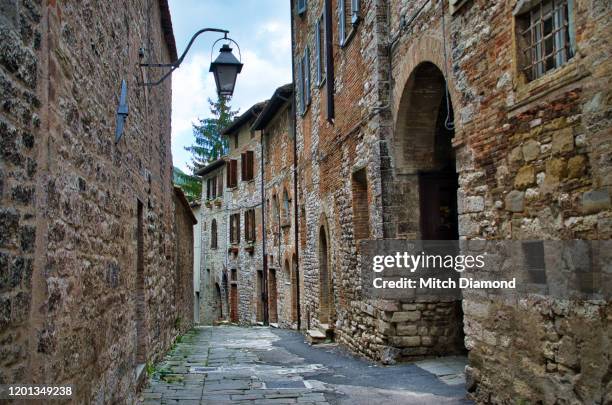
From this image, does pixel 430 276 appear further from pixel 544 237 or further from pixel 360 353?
pixel 544 237

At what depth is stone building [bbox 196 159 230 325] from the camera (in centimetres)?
2881

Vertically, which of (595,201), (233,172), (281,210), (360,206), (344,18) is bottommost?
(595,201)

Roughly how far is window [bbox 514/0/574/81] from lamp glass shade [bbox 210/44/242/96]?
2994 millimetres

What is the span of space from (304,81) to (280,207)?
200 inches

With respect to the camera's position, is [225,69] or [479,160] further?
[225,69]

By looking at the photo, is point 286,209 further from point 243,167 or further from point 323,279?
point 243,167

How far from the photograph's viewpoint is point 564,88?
14.4ft

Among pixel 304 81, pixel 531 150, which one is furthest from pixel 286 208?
pixel 531 150

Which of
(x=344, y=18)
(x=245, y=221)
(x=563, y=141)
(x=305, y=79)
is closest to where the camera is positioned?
(x=563, y=141)

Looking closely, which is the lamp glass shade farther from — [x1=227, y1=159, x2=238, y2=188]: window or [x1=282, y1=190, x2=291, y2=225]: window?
[x1=227, y1=159, x2=238, y2=188]: window

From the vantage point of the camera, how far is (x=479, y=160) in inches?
225

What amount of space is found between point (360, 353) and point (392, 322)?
5.67 ft

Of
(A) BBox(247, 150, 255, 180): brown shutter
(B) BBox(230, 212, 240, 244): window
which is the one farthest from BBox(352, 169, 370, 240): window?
(B) BBox(230, 212, 240, 244): window

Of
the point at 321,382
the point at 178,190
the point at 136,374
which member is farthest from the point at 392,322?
the point at 178,190
